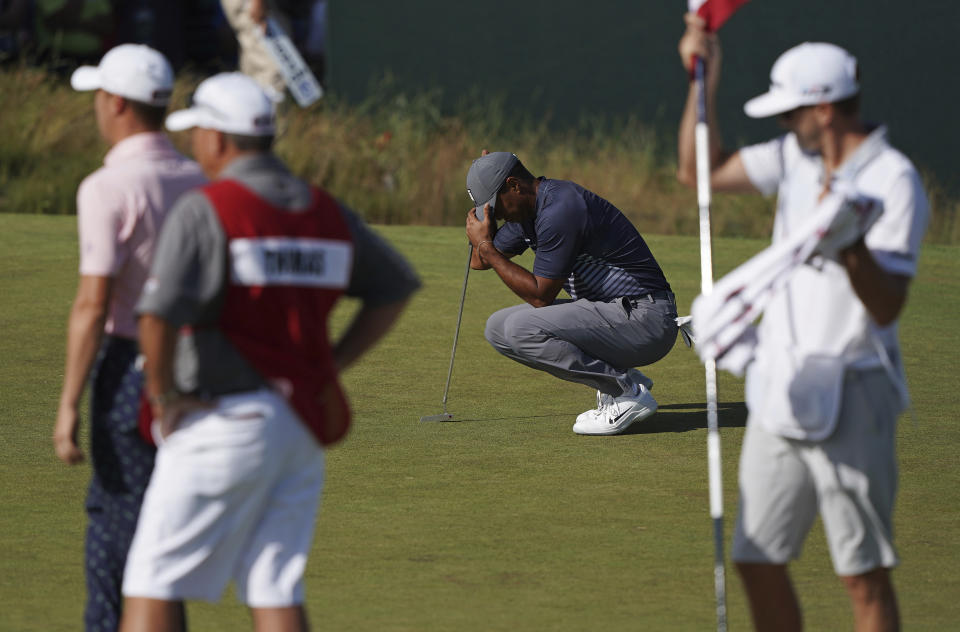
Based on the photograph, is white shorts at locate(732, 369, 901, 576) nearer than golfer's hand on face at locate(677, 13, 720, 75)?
Yes

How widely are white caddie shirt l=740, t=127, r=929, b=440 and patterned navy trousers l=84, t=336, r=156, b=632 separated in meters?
1.61

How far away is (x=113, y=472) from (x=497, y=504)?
98.0 inches

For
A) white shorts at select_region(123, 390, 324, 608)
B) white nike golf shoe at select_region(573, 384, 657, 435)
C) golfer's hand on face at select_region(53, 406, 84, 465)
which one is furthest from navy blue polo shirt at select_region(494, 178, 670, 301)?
white shorts at select_region(123, 390, 324, 608)

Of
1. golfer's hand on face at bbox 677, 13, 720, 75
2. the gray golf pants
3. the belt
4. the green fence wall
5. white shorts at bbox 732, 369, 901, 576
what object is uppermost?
golfer's hand on face at bbox 677, 13, 720, 75

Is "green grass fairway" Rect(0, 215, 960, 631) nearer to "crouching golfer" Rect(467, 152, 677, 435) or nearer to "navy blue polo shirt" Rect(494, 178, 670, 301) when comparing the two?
"crouching golfer" Rect(467, 152, 677, 435)

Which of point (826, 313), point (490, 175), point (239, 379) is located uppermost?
point (239, 379)

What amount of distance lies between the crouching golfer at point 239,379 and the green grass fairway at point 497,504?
1.31m

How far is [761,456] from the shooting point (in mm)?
4090

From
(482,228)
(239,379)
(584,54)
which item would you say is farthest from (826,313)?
(584,54)

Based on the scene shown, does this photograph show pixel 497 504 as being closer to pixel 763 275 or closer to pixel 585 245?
pixel 585 245

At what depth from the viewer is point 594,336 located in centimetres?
779

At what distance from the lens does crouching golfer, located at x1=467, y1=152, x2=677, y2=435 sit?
7.65m

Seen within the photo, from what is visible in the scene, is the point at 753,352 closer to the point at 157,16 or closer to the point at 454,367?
the point at 454,367

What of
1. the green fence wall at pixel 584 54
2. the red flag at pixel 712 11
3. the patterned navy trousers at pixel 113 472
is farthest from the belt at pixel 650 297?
the green fence wall at pixel 584 54
